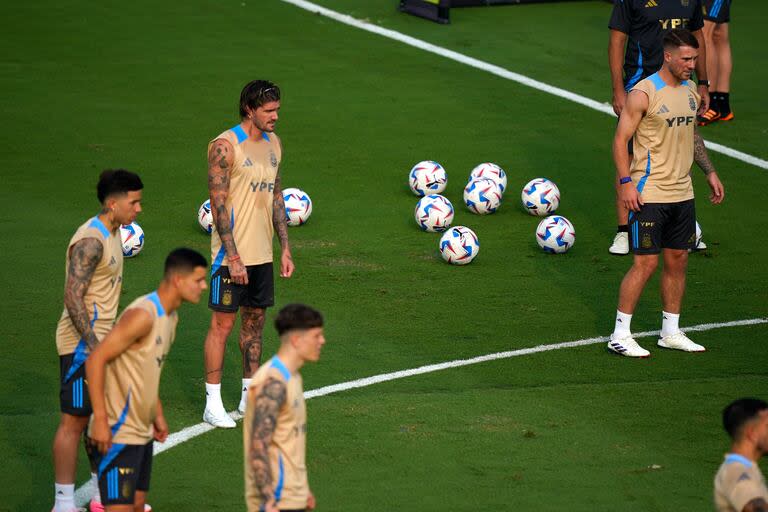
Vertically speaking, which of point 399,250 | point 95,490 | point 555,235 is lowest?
point 95,490

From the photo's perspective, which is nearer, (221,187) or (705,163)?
(221,187)

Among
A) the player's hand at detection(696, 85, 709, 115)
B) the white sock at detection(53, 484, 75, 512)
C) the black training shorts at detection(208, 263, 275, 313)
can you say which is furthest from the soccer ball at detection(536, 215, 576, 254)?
the white sock at detection(53, 484, 75, 512)

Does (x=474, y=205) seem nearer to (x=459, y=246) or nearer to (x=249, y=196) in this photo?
(x=459, y=246)

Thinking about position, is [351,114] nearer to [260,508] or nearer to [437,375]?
[437,375]

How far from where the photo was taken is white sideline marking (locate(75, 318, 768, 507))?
10.2 metres

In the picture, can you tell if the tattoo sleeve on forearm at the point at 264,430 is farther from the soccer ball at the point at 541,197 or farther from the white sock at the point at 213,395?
the soccer ball at the point at 541,197

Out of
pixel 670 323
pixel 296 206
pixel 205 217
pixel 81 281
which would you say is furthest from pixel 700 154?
pixel 81 281

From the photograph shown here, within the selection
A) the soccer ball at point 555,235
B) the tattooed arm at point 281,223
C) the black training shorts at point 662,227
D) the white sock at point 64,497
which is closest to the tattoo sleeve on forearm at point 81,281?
the white sock at point 64,497

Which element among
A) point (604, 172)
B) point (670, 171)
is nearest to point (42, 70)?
point (604, 172)

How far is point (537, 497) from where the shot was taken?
931cm

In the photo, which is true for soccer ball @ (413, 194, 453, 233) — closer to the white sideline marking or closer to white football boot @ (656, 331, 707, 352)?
the white sideline marking

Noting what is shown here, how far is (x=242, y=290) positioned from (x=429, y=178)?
21.6 ft

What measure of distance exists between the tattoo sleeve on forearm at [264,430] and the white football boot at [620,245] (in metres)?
8.77

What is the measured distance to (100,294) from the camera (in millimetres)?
8883
